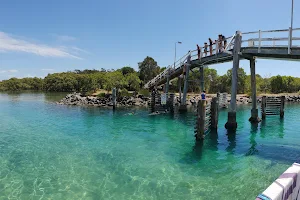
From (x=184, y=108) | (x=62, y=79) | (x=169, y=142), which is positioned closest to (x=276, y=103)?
(x=184, y=108)

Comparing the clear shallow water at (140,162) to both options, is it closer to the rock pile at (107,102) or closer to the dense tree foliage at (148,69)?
the rock pile at (107,102)

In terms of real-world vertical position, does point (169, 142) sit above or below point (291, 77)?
below

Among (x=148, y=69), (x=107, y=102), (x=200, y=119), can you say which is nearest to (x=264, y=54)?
(x=200, y=119)

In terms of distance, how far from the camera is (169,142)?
693 inches

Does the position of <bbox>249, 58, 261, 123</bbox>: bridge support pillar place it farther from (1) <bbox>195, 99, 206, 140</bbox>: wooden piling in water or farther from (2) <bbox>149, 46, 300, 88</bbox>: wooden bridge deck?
(1) <bbox>195, 99, 206, 140</bbox>: wooden piling in water

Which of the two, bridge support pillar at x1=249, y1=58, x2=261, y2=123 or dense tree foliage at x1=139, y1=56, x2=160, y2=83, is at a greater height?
dense tree foliage at x1=139, y1=56, x2=160, y2=83

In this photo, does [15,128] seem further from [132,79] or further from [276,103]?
[132,79]

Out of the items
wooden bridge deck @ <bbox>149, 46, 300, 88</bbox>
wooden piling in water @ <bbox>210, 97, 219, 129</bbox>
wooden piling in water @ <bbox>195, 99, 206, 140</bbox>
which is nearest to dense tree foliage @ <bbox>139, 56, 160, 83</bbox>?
wooden bridge deck @ <bbox>149, 46, 300, 88</bbox>

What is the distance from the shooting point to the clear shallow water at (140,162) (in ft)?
31.7

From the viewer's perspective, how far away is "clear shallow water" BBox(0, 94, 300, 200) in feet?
31.7

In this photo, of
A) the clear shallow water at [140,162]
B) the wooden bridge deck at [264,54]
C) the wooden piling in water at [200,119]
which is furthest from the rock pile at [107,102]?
the wooden piling in water at [200,119]

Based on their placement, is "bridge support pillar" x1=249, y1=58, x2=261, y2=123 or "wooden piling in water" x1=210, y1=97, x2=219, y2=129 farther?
"bridge support pillar" x1=249, y1=58, x2=261, y2=123

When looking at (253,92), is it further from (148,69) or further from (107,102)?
(148,69)

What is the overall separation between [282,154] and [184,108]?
20227 millimetres
